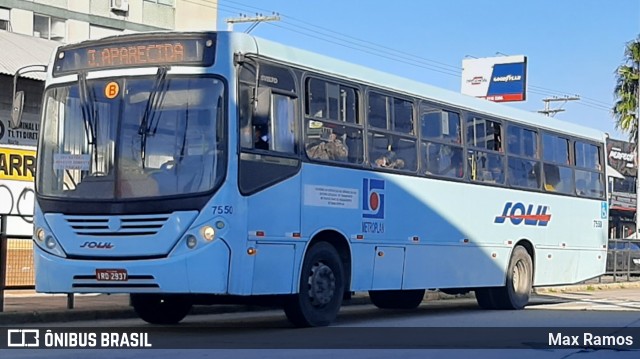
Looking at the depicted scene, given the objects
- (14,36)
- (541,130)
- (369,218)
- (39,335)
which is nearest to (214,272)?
(39,335)

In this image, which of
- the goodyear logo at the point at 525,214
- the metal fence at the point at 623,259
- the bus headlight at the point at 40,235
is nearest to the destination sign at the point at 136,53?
the bus headlight at the point at 40,235

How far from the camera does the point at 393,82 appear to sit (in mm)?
16500

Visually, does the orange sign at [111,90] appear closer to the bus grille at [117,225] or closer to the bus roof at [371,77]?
the bus roof at [371,77]

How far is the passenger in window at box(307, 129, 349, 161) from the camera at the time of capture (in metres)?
14.4

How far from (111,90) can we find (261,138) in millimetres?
1889

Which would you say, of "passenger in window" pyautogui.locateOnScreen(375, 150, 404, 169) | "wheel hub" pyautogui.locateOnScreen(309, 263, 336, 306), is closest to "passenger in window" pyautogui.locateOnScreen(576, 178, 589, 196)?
"passenger in window" pyautogui.locateOnScreen(375, 150, 404, 169)

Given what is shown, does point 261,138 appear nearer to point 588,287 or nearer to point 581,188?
point 581,188

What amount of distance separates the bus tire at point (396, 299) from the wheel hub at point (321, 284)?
496 cm

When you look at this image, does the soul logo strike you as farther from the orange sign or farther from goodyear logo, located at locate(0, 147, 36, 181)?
goodyear logo, located at locate(0, 147, 36, 181)

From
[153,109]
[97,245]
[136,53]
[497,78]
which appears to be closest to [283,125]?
[153,109]

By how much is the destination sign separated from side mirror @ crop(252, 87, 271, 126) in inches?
27.7

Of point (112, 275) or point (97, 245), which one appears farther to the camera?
point (97, 245)

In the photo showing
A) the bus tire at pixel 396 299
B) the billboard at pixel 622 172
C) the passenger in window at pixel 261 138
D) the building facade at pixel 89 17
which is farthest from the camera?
the billboard at pixel 622 172

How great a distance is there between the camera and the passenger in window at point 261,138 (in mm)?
13242
